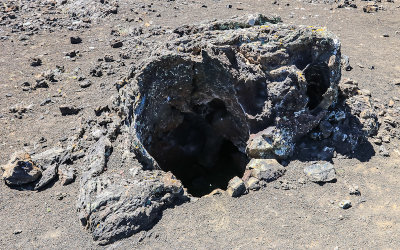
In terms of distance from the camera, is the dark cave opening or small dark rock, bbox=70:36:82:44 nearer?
the dark cave opening

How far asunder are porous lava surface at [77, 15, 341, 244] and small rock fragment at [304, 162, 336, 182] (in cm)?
63

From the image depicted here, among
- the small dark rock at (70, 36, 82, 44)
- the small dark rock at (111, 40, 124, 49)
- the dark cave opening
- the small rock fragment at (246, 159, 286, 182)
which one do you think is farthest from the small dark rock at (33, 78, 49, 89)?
the small rock fragment at (246, 159, 286, 182)

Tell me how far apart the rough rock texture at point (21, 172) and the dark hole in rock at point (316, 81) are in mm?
6401

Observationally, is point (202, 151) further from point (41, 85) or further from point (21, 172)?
point (41, 85)

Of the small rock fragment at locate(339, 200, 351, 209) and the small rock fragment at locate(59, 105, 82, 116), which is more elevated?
the small rock fragment at locate(59, 105, 82, 116)

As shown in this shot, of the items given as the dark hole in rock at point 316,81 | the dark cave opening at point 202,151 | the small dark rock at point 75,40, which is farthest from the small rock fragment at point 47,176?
the small dark rock at point 75,40

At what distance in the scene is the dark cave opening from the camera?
30.3ft

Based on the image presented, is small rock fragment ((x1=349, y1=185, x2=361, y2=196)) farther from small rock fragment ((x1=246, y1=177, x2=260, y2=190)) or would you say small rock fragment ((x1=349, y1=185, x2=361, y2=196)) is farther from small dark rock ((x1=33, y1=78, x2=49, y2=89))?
small dark rock ((x1=33, y1=78, x2=49, y2=89))

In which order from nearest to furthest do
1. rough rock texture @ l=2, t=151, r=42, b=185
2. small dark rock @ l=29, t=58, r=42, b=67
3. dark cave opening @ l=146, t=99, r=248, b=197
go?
rough rock texture @ l=2, t=151, r=42, b=185
dark cave opening @ l=146, t=99, r=248, b=197
small dark rock @ l=29, t=58, r=42, b=67

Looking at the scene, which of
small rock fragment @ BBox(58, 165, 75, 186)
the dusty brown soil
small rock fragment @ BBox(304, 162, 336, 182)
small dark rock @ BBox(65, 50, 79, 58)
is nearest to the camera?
the dusty brown soil

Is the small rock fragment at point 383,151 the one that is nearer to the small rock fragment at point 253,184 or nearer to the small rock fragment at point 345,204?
the small rock fragment at point 345,204

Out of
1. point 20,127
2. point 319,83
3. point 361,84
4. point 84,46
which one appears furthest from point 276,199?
point 84,46

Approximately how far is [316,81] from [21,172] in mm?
6934

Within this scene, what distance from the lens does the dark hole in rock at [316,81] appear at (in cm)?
792
